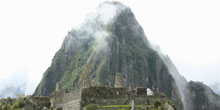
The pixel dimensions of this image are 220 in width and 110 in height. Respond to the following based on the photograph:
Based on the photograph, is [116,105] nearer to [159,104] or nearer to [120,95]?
[120,95]

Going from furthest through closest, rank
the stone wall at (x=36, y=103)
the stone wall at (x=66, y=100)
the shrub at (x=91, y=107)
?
the stone wall at (x=66, y=100)
the stone wall at (x=36, y=103)
the shrub at (x=91, y=107)

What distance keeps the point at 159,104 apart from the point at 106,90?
6008mm

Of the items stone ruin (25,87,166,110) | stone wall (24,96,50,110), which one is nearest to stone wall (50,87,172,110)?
stone ruin (25,87,166,110)

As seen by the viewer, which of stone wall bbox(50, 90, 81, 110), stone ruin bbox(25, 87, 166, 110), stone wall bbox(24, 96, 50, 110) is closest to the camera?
stone wall bbox(24, 96, 50, 110)

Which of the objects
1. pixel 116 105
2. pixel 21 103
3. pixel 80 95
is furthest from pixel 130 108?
pixel 21 103

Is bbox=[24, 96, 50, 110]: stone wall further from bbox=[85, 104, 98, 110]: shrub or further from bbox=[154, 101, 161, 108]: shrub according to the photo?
bbox=[154, 101, 161, 108]: shrub

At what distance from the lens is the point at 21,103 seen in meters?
37.7

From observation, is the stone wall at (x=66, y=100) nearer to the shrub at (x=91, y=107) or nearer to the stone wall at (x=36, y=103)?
the stone wall at (x=36, y=103)

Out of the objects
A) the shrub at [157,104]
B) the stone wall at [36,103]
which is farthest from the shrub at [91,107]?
the shrub at [157,104]

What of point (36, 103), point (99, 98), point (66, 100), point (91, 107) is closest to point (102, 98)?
point (99, 98)

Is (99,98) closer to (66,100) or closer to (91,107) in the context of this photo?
(91,107)

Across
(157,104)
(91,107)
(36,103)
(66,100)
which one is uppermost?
(66,100)

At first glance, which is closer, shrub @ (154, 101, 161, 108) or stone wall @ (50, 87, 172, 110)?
shrub @ (154, 101, 161, 108)

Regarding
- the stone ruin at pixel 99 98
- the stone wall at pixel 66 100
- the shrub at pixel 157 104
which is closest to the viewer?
the shrub at pixel 157 104
